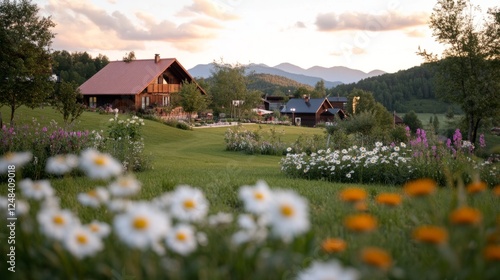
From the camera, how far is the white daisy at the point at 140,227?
47.9 inches

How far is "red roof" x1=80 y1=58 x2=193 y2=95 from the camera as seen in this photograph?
42781mm

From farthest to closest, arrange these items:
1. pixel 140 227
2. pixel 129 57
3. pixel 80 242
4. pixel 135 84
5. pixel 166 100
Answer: pixel 129 57 < pixel 166 100 < pixel 135 84 < pixel 80 242 < pixel 140 227

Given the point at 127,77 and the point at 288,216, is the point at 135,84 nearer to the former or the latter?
the point at 127,77

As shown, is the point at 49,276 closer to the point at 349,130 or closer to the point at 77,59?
the point at 349,130

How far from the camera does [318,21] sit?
849cm

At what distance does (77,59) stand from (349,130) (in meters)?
55.6

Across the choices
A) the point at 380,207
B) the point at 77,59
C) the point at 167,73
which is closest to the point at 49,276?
the point at 380,207

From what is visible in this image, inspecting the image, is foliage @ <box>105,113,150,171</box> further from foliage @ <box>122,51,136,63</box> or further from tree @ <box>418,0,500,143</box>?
foliage @ <box>122,51,136,63</box>

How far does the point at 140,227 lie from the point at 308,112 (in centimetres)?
6974

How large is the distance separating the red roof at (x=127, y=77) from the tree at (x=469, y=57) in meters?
27.3

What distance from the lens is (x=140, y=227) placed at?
1.25 meters

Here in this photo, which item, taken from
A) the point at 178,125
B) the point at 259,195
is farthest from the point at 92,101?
the point at 259,195

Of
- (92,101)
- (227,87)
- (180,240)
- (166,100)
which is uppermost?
(227,87)

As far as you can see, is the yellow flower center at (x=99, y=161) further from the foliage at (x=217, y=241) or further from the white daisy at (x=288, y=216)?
the white daisy at (x=288, y=216)
